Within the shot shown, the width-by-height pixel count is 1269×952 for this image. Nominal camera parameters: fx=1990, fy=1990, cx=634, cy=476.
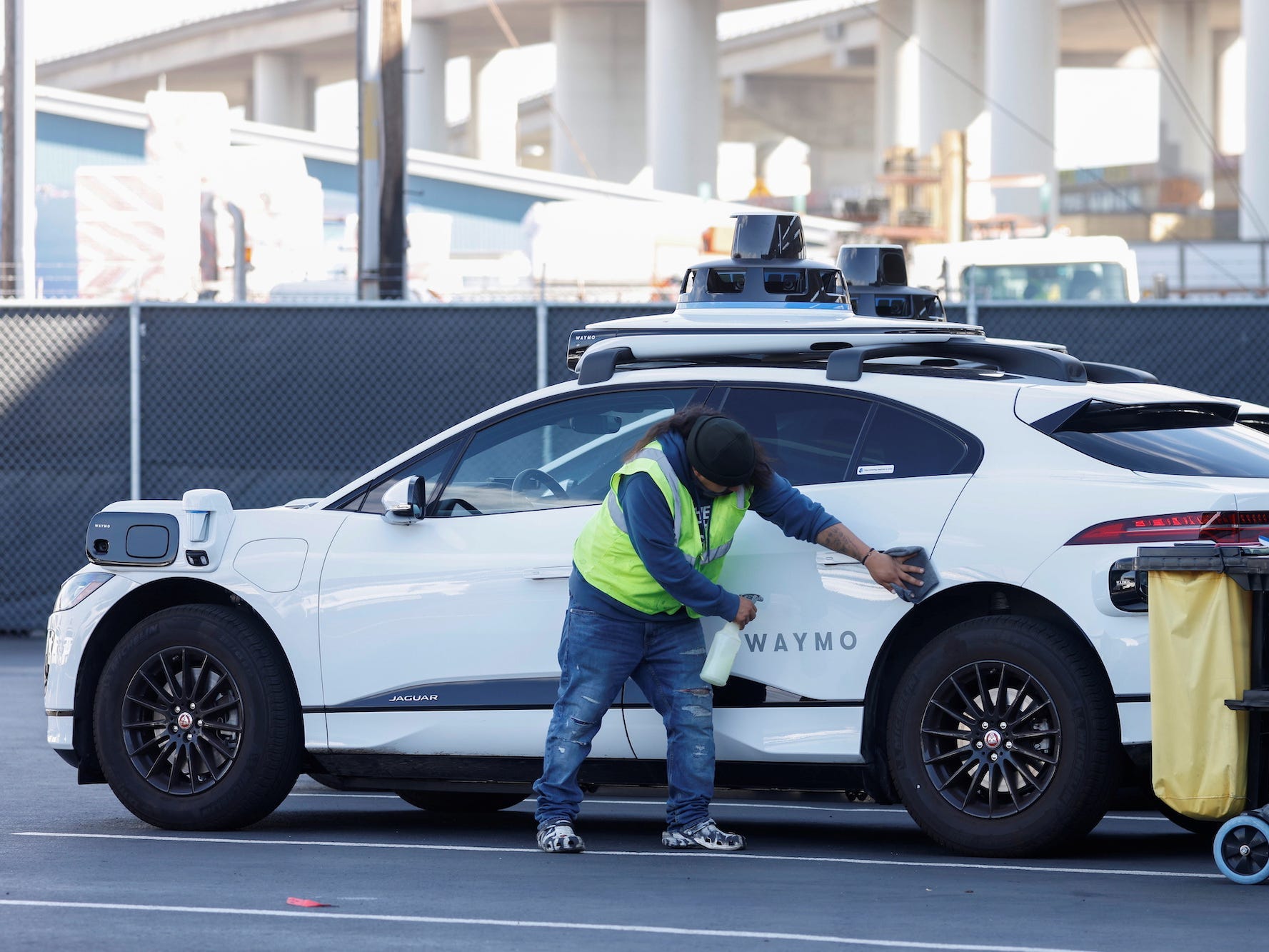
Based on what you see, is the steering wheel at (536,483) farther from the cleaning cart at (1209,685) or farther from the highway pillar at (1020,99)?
the highway pillar at (1020,99)

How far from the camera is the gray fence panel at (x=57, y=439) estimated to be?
1456 cm

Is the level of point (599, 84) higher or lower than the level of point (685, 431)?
higher

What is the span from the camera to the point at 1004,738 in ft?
20.8

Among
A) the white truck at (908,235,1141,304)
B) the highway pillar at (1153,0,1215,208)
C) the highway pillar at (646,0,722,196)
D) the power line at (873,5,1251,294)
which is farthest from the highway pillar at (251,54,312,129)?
the white truck at (908,235,1141,304)

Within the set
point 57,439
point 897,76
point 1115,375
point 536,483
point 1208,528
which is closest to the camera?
point 1208,528

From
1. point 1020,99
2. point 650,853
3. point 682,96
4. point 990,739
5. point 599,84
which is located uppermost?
point 599,84

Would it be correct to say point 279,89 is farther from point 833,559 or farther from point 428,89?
point 833,559

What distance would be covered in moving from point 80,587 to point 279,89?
71.7 meters

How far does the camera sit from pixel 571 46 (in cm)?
6606

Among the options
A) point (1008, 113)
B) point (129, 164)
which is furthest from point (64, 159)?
point (1008, 113)

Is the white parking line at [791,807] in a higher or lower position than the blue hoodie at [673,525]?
lower

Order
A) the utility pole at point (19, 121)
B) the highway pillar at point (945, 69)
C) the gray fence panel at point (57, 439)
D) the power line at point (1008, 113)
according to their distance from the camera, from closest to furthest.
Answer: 1. the gray fence panel at point (57, 439)
2. the utility pole at point (19, 121)
3. the power line at point (1008, 113)
4. the highway pillar at point (945, 69)

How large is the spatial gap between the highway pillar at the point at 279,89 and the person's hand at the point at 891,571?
72899 mm

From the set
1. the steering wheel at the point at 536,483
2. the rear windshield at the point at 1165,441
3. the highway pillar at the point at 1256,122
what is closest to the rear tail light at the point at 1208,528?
the rear windshield at the point at 1165,441
